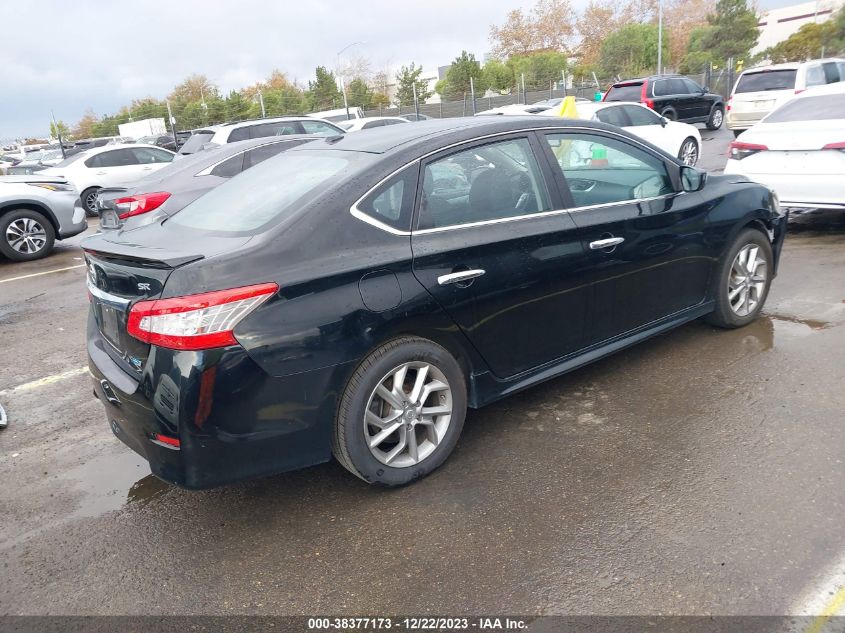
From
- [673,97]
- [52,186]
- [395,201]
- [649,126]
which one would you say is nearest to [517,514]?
[395,201]

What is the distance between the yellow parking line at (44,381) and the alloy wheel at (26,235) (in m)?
6.03

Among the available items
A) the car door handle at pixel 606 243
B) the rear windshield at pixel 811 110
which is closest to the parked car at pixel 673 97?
the rear windshield at pixel 811 110

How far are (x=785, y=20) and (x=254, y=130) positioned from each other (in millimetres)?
98158

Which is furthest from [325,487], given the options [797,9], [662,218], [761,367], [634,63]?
[797,9]

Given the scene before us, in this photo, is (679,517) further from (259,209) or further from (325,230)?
(259,209)

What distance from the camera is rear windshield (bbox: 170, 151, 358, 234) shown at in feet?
10.7

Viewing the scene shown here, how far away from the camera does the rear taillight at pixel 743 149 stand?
7472mm

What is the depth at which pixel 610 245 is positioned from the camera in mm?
3914

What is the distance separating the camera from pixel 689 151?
43.9 ft

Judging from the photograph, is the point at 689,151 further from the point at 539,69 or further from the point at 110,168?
the point at 539,69

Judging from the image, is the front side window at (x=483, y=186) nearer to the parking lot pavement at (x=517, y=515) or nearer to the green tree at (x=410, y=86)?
the parking lot pavement at (x=517, y=515)

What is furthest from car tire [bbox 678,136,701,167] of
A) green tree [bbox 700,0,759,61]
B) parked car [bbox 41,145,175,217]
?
green tree [bbox 700,0,759,61]

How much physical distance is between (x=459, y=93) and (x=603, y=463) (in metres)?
43.4

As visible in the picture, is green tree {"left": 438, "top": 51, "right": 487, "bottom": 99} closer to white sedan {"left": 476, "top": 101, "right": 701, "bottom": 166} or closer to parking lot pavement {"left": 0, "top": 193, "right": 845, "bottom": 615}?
white sedan {"left": 476, "top": 101, "right": 701, "bottom": 166}
